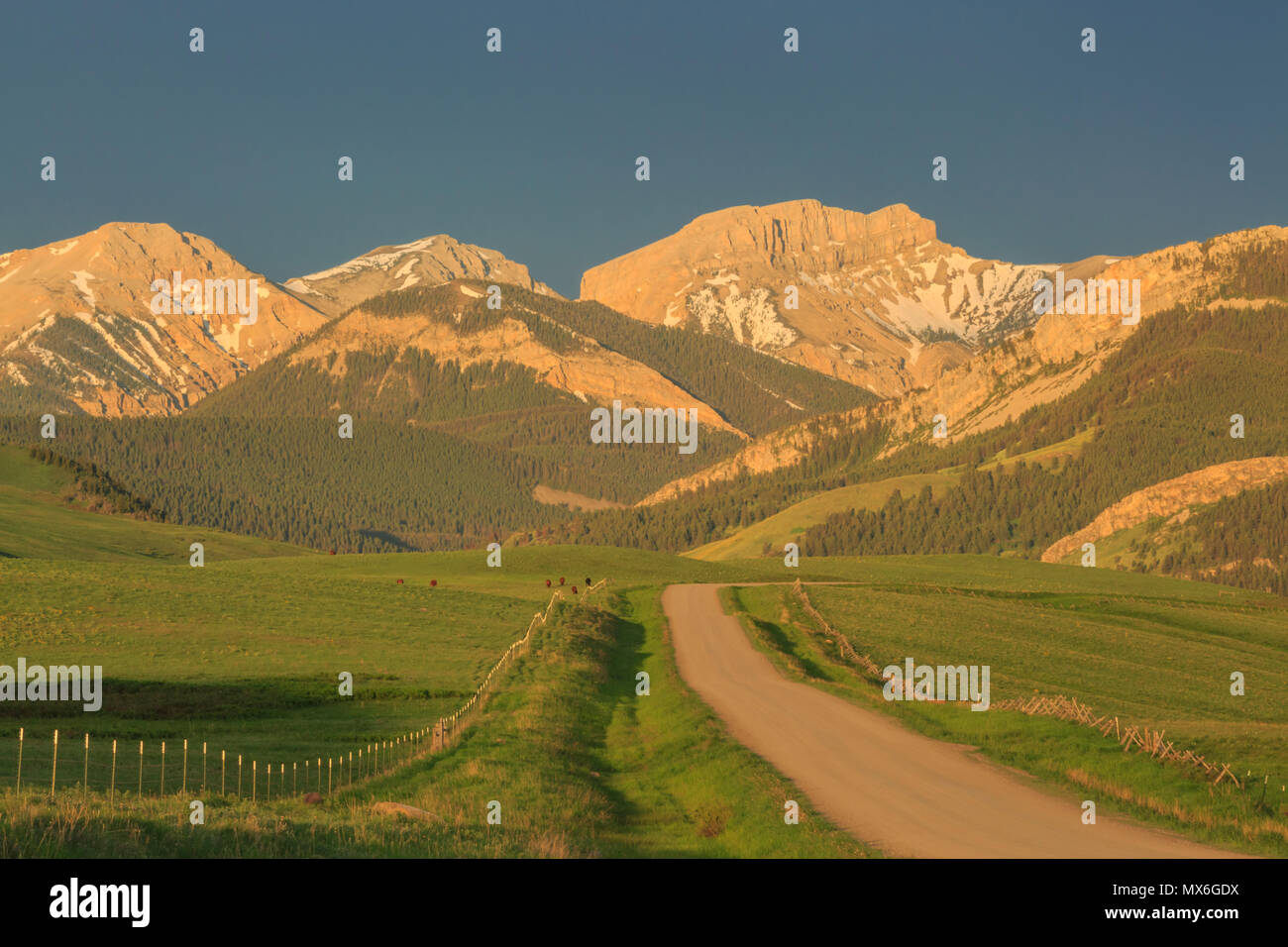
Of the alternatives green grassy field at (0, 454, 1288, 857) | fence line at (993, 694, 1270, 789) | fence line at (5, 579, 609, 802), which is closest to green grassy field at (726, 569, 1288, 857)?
green grassy field at (0, 454, 1288, 857)

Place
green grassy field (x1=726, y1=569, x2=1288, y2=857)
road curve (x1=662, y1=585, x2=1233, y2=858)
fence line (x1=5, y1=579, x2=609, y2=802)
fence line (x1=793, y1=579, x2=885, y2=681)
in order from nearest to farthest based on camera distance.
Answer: road curve (x1=662, y1=585, x2=1233, y2=858) < green grassy field (x1=726, y1=569, x2=1288, y2=857) < fence line (x1=5, y1=579, x2=609, y2=802) < fence line (x1=793, y1=579, x2=885, y2=681)

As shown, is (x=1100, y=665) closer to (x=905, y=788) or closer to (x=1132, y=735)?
(x=1132, y=735)

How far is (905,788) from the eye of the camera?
115 ft

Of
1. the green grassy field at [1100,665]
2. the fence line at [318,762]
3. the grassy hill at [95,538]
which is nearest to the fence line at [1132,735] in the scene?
the green grassy field at [1100,665]

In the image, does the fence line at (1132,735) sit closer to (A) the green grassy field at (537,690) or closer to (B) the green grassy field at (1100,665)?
(B) the green grassy field at (1100,665)

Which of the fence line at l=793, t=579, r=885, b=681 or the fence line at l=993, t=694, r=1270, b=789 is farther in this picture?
the fence line at l=793, t=579, r=885, b=681

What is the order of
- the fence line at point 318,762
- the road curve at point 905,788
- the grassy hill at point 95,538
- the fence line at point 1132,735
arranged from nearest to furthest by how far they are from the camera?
the road curve at point 905,788 → the fence line at point 318,762 → the fence line at point 1132,735 → the grassy hill at point 95,538

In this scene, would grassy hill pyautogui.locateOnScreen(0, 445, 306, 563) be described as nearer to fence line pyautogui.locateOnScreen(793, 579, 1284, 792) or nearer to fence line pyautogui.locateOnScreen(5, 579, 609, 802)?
fence line pyautogui.locateOnScreen(5, 579, 609, 802)

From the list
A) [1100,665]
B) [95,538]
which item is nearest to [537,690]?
[1100,665]

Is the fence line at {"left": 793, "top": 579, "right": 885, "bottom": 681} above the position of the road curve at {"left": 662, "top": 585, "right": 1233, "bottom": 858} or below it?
above

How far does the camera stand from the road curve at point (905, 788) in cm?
2741

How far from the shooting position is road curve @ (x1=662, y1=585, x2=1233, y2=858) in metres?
27.4
